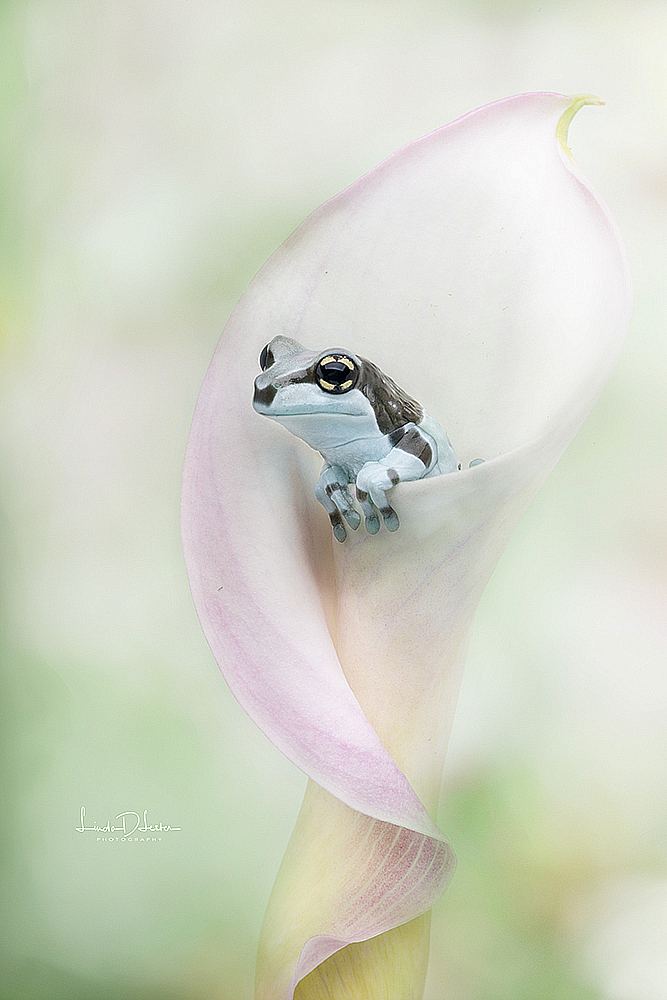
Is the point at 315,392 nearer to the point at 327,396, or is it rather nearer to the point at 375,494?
the point at 327,396

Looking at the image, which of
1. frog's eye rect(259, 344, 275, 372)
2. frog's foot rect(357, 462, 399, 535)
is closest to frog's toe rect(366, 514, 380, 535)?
frog's foot rect(357, 462, 399, 535)

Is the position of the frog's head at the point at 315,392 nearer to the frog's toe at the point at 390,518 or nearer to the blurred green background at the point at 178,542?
the frog's toe at the point at 390,518

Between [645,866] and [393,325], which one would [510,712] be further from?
[393,325]

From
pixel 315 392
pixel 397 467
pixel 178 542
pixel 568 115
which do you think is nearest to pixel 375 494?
pixel 397 467

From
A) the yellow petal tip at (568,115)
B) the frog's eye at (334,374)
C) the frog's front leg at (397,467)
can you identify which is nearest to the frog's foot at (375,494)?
the frog's front leg at (397,467)

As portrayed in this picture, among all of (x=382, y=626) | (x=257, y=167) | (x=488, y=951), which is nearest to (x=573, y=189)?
(x=257, y=167)

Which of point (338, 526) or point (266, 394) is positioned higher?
point (266, 394)
